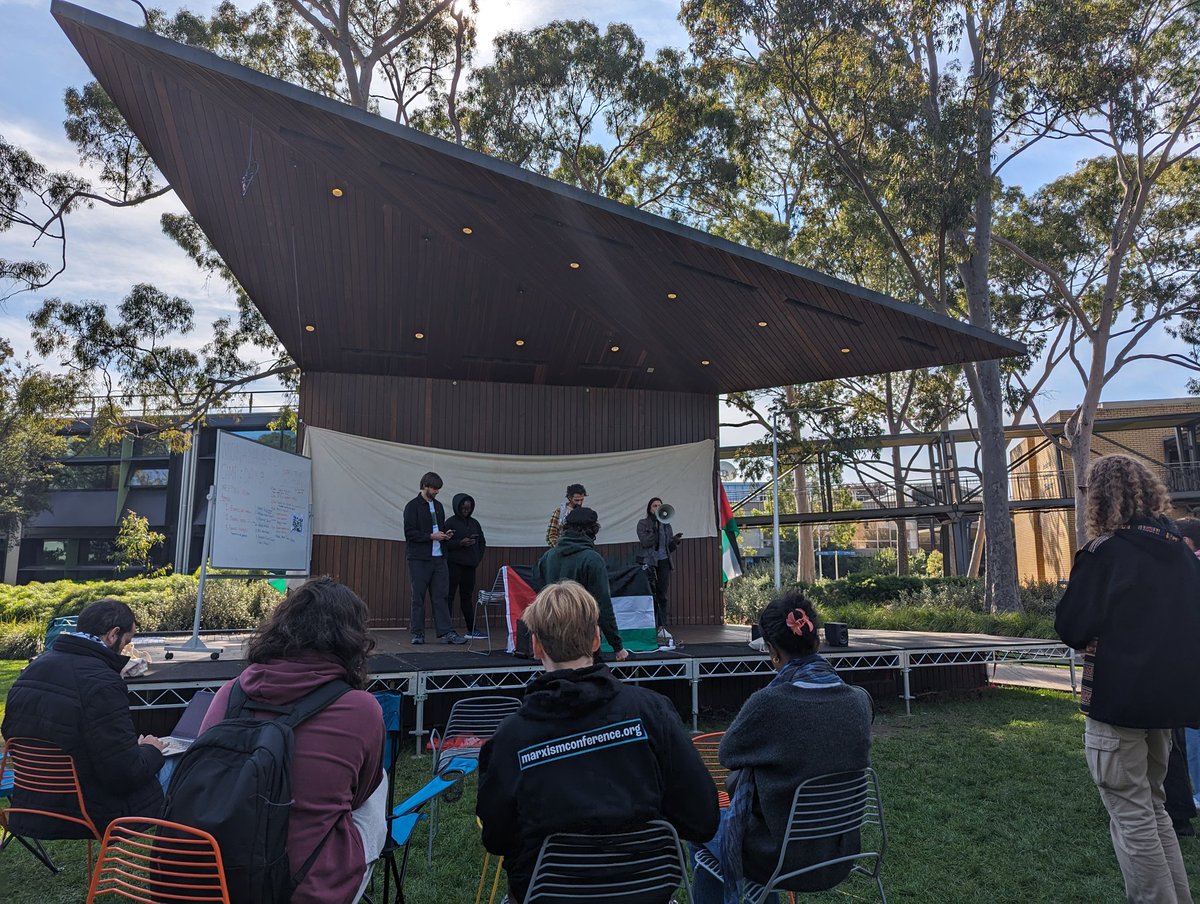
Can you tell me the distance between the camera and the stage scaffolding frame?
518 cm

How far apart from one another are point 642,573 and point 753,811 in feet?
14.8

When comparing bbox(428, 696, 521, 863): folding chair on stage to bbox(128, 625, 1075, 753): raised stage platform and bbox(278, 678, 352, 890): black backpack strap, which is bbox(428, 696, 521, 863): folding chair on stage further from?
bbox(278, 678, 352, 890): black backpack strap

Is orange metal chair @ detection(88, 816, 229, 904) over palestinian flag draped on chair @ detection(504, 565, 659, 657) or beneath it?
beneath

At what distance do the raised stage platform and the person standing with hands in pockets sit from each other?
0.76 ft

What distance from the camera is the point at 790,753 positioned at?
2.18m

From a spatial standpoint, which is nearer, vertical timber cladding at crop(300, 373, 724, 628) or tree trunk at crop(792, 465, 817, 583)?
vertical timber cladding at crop(300, 373, 724, 628)

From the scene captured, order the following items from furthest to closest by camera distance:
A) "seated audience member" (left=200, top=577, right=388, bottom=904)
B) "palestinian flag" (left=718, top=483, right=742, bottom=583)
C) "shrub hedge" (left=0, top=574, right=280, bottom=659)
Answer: "shrub hedge" (left=0, top=574, right=280, bottom=659) < "palestinian flag" (left=718, top=483, right=742, bottom=583) < "seated audience member" (left=200, top=577, right=388, bottom=904)

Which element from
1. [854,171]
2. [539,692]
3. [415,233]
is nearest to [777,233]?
[854,171]

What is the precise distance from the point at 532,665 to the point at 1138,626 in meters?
4.09

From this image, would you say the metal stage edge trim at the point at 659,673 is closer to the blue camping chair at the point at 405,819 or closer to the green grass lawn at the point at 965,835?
the green grass lawn at the point at 965,835

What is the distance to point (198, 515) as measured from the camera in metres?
24.2

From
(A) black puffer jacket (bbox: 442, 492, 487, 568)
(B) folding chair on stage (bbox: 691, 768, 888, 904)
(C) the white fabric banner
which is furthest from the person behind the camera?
(C) the white fabric banner

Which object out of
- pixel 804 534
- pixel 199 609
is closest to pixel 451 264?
pixel 199 609

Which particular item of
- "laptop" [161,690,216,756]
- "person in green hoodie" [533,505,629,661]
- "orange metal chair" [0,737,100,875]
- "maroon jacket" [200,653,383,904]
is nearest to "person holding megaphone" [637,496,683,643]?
"person in green hoodie" [533,505,629,661]
